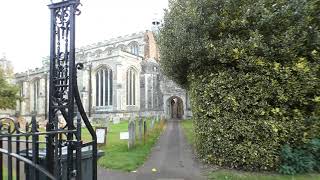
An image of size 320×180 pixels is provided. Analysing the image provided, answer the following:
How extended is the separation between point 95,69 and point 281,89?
39005 millimetres

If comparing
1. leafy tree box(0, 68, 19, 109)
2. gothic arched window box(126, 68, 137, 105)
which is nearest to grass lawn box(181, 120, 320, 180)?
leafy tree box(0, 68, 19, 109)

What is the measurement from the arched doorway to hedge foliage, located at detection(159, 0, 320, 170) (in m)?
37.1

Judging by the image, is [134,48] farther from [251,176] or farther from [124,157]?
[251,176]

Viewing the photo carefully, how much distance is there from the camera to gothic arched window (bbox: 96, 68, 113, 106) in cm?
4422

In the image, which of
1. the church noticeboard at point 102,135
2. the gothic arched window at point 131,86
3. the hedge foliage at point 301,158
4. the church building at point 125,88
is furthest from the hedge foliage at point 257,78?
the gothic arched window at point 131,86

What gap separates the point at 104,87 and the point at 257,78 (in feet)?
124

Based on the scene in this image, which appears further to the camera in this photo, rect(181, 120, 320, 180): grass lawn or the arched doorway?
the arched doorway

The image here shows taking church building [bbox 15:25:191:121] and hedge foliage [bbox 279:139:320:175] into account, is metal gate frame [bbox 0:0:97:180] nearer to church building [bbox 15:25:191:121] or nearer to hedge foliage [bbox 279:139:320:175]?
hedge foliage [bbox 279:139:320:175]

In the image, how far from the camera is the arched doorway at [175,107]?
46.9 meters

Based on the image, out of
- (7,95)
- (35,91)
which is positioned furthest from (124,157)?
(35,91)

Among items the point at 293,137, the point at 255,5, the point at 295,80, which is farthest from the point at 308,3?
the point at 293,137

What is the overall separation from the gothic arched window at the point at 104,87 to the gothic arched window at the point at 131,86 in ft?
8.73

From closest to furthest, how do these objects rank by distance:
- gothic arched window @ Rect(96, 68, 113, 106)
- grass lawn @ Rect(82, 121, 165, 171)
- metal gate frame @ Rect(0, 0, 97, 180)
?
metal gate frame @ Rect(0, 0, 97, 180), grass lawn @ Rect(82, 121, 165, 171), gothic arched window @ Rect(96, 68, 113, 106)

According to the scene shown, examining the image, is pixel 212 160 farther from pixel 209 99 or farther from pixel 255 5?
pixel 255 5
